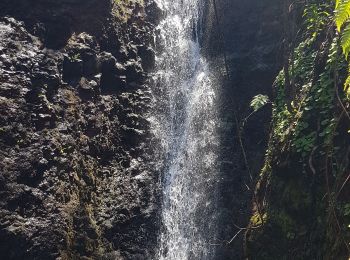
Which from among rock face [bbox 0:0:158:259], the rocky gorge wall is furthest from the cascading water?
rock face [bbox 0:0:158:259]

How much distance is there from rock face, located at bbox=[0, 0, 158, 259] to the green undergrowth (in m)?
3.32

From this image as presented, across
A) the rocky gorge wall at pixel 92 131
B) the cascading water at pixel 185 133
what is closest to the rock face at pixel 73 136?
the rocky gorge wall at pixel 92 131

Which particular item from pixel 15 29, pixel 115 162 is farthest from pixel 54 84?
pixel 115 162

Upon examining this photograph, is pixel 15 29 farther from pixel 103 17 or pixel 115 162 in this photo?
pixel 115 162

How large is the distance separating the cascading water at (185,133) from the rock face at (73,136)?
519 millimetres

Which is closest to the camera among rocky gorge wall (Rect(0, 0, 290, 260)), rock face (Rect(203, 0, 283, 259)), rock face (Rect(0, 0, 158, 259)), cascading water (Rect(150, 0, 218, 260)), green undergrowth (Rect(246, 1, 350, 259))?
green undergrowth (Rect(246, 1, 350, 259))

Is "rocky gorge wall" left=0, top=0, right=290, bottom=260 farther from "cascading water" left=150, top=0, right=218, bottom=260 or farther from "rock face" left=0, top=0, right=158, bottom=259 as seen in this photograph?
"cascading water" left=150, top=0, right=218, bottom=260

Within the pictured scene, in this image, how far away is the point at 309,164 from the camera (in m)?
6.18

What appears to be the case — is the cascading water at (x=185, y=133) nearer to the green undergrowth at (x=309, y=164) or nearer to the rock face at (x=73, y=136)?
the rock face at (x=73, y=136)

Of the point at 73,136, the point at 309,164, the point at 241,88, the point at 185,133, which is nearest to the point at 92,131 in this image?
the point at 73,136

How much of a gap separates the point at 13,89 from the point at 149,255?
4.97 meters

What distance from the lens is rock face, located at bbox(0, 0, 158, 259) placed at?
744cm

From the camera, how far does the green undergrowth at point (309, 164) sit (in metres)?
5.26

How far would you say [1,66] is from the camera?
8.20m
